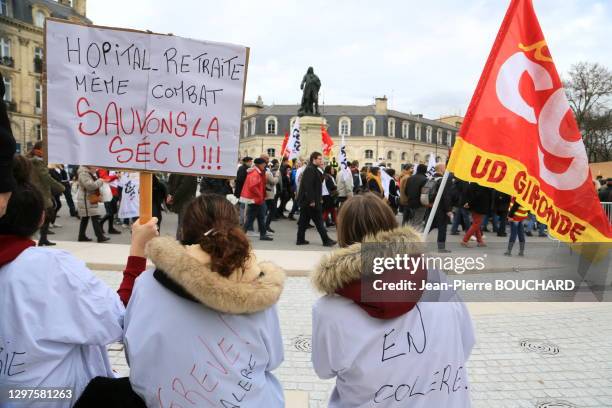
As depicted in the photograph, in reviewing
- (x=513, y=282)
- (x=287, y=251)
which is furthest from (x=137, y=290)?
(x=287, y=251)

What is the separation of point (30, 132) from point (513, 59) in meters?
50.0

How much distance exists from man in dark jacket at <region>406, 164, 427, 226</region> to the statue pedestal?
11228 millimetres

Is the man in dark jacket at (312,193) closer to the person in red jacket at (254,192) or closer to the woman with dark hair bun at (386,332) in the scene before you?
the person in red jacket at (254,192)

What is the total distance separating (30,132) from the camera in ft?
145

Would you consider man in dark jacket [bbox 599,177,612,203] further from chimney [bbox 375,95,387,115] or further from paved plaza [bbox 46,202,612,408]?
chimney [bbox 375,95,387,115]

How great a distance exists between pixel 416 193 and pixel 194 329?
876 cm

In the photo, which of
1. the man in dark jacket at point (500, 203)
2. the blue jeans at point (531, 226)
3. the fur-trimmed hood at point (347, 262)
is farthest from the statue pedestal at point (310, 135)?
the fur-trimmed hood at point (347, 262)

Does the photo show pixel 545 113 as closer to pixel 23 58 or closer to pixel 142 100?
pixel 142 100

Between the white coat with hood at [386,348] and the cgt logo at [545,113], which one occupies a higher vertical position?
the cgt logo at [545,113]

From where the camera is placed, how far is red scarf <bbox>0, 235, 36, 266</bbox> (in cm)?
175

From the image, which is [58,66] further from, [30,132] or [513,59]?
[30,132]

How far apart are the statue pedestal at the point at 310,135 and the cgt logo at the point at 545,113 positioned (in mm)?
17735

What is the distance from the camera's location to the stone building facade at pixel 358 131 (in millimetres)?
70812

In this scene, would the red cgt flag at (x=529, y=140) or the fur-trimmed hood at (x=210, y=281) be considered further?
the red cgt flag at (x=529, y=140)
